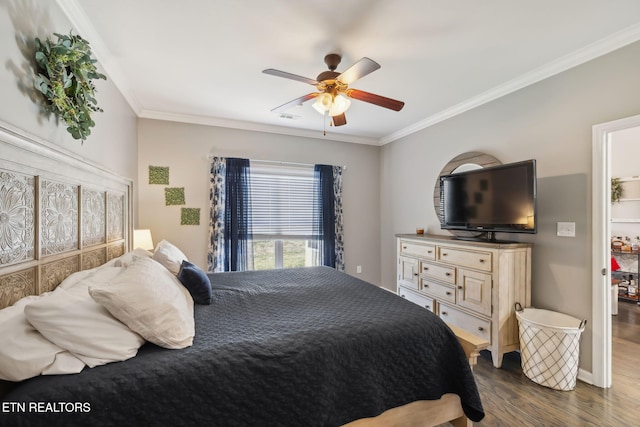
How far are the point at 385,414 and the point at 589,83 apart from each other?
297 centimetres

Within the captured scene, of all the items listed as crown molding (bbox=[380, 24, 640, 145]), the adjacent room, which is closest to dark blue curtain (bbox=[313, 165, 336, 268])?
the adjacent room

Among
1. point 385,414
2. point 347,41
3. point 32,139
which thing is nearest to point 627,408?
point 385,414

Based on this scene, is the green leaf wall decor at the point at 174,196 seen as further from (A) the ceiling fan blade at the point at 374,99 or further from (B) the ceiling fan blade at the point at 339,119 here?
(A) the ceiling fan blade at the point at 374,99

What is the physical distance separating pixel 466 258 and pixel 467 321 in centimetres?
63

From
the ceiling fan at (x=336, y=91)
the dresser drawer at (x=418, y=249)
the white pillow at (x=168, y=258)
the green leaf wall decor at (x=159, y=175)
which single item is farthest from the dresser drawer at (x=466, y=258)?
the green leaf wall decor at (x=159, y=175)

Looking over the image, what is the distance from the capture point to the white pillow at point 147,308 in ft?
3.83

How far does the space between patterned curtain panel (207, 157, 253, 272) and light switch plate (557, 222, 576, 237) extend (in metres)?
3.59

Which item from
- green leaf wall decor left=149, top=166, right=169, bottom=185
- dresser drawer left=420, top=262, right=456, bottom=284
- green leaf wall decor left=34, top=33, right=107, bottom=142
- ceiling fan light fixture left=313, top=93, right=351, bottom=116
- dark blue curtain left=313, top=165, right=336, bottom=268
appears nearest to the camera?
green leaf wall decor left=34, top=33, right=107, bottom=142

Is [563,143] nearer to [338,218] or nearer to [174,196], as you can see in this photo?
[338,218]

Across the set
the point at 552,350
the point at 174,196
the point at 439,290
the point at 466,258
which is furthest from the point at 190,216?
the point at 552,350

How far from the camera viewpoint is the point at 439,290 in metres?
3.03

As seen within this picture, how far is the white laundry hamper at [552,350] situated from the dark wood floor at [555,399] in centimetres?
8

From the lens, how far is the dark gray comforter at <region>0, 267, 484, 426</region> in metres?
0.97

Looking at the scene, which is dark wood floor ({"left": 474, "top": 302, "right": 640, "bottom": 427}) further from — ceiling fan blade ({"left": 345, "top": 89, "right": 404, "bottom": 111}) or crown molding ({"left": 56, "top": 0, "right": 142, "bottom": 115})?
crown molding ({"left": 56, "top": 0, "right": 142, "bottom": 115})
